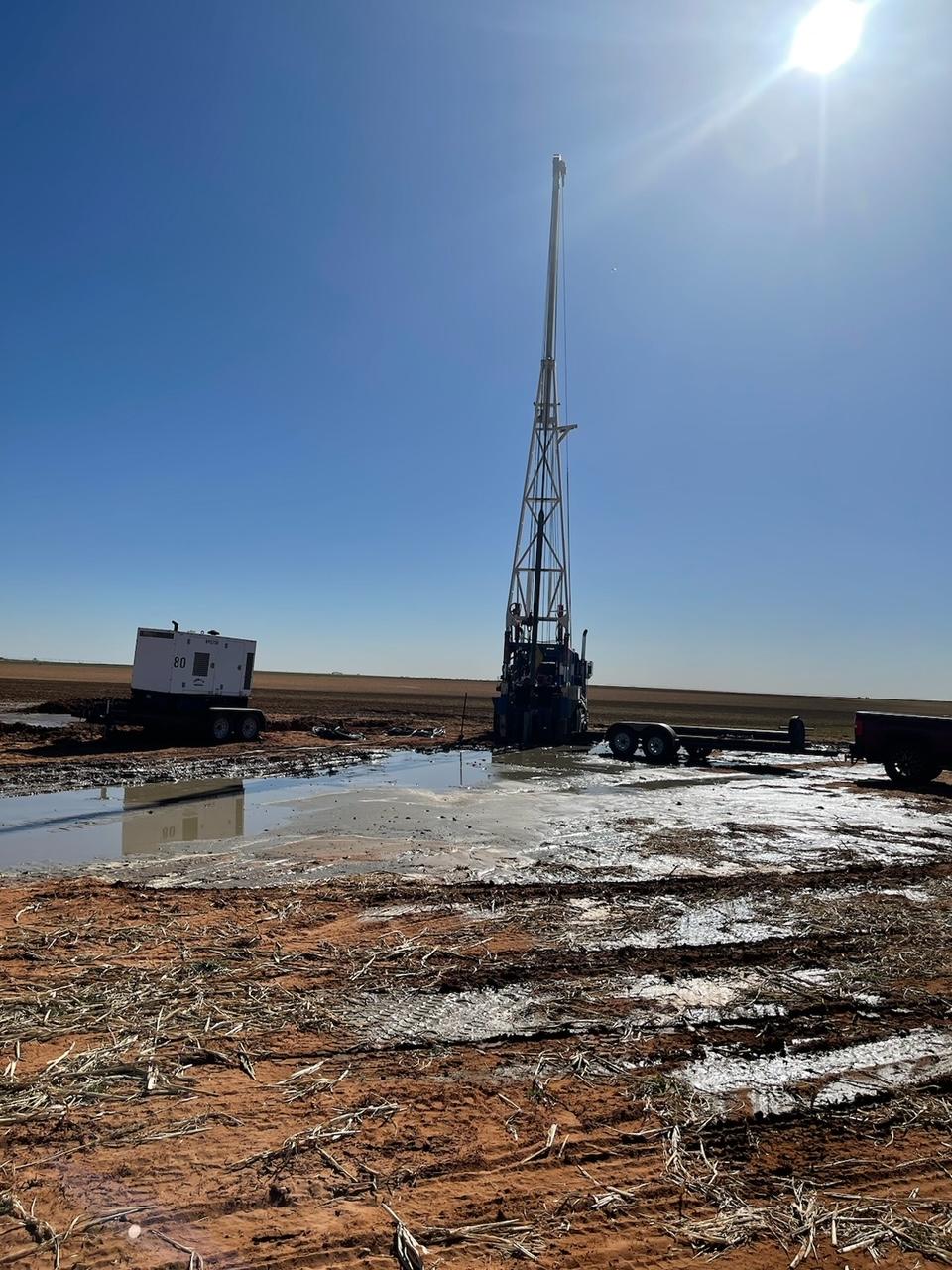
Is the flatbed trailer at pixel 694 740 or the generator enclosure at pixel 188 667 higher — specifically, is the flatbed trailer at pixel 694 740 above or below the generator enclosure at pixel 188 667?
below

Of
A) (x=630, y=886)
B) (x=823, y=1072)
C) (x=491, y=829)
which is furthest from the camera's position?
(x=491, y=829)

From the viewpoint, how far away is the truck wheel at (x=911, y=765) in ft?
60.3

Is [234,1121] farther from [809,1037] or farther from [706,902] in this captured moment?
[706,902]

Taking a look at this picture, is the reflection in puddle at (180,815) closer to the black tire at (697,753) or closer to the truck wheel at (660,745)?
the truck wheel at (660,745)

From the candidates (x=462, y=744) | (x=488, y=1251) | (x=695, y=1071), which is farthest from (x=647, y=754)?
(x=488, y=1251)

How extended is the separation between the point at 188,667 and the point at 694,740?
16.3m

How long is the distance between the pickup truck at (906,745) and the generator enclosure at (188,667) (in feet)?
63.5

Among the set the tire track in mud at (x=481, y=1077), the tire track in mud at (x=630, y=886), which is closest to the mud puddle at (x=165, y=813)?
the tire track in mud at (x=481, y=1077)

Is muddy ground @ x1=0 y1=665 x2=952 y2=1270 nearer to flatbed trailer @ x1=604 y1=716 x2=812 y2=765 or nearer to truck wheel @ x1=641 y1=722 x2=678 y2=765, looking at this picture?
flatbed trailer @ x1=604 y1=716 x2=812 y2=765

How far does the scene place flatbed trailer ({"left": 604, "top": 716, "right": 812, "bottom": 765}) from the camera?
23.3 meters

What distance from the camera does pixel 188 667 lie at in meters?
25.1

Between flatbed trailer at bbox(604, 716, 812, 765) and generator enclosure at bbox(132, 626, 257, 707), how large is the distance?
42.7 feet

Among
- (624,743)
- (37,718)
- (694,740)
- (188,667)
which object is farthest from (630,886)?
(37,718)

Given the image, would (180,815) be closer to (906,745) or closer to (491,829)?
(491,829)
